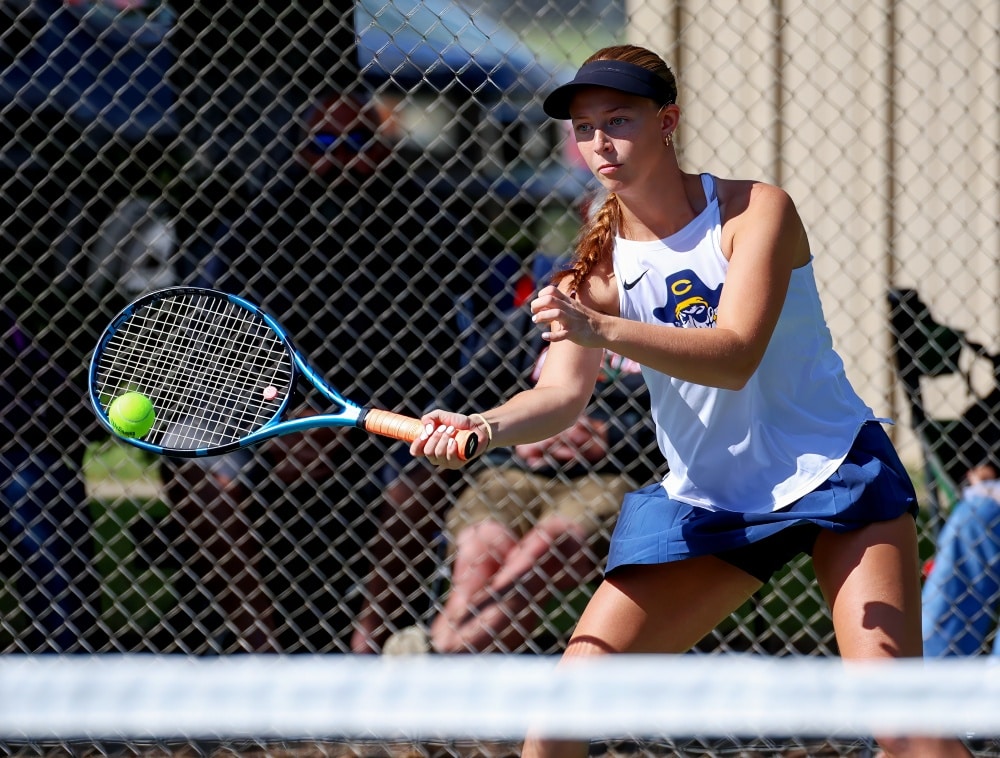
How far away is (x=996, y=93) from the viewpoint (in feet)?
16.9

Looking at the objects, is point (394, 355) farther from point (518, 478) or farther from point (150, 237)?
point (150, 237)

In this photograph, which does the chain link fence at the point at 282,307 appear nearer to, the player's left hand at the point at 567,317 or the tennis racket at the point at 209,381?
the tennis racket at the point at 209,381

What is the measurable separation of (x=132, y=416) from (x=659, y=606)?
1063 millimetres

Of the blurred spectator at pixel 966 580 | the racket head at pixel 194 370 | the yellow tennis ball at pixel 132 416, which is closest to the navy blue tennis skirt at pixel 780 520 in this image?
the racket head at pixel 194 370

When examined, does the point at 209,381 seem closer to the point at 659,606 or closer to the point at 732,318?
the point at 659,606

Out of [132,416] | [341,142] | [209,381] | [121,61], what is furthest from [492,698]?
[121,61]

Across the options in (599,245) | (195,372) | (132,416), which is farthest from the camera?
(195,372)

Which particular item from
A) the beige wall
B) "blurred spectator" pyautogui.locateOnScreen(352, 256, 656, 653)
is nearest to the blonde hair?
"blurred spectator" pyautogui.locateOnScreen(352, 256, 656, 653)

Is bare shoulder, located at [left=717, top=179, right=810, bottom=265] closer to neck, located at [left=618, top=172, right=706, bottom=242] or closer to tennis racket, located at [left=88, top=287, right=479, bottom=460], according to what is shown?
neck, located at [left=618, top=172, right=706, bottom=242]

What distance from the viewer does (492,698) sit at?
1.53 m

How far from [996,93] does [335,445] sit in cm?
332

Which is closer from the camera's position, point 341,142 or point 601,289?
point 601,289

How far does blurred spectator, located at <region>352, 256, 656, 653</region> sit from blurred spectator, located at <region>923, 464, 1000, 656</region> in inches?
35.3

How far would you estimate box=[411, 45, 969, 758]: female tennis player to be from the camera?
196 cm
